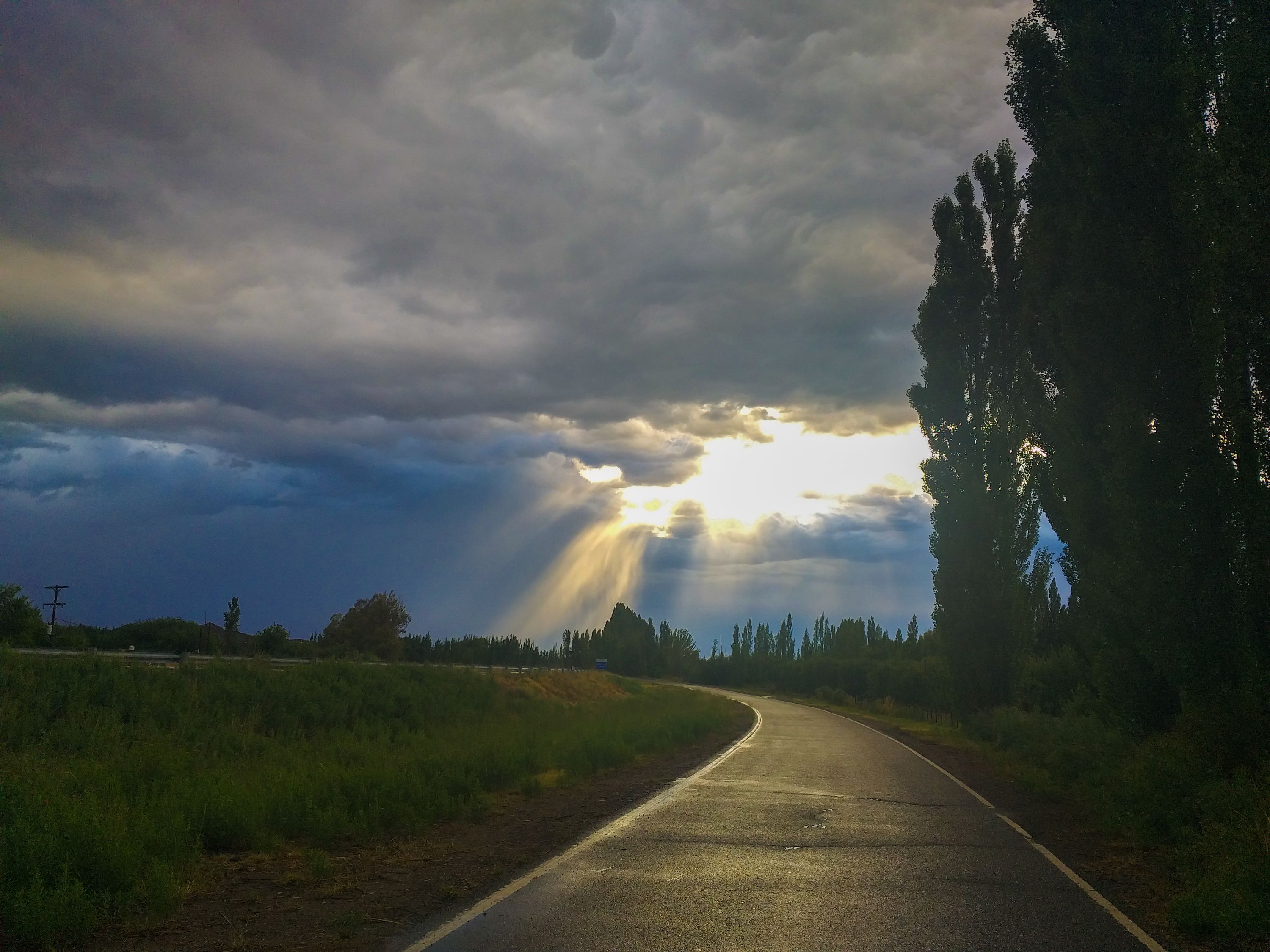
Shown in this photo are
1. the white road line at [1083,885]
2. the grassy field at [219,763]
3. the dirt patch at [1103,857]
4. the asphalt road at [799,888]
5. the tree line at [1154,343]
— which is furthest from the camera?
the tree line at [1154,343]

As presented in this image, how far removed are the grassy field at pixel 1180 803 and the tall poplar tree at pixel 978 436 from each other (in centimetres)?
745

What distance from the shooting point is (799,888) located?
7.36m

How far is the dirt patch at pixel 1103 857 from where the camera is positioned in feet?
22.4

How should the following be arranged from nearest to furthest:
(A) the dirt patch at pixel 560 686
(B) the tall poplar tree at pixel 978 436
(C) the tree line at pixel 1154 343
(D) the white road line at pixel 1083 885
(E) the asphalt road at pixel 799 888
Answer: (E) the asphalt road at pixel 799 888 → (D) the white road line at pixel 1083 885 → (C) the tree line at pixel 1154 343 → (B) the tall poplar tree at pixel 978 436 → (A) the dirt patch at pixel 560 686

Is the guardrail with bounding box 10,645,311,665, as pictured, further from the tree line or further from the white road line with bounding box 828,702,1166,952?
the tree line

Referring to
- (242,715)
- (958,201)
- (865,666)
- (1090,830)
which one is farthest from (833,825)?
(865,666)

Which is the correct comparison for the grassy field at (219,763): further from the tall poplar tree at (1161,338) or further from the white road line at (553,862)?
the tall poplar tree at (1161,338)

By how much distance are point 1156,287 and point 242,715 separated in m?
19.1

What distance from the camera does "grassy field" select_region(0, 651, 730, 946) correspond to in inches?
263

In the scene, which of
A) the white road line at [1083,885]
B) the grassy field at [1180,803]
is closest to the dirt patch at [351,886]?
the white road line at [1083,885]

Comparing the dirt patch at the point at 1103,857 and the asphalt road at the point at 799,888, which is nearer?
the asphalt road at the point at 799,888

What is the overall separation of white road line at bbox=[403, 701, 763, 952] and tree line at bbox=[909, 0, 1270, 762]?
23.4 ft

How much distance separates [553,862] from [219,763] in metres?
7.46

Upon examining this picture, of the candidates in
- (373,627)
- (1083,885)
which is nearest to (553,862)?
(1083,885)
